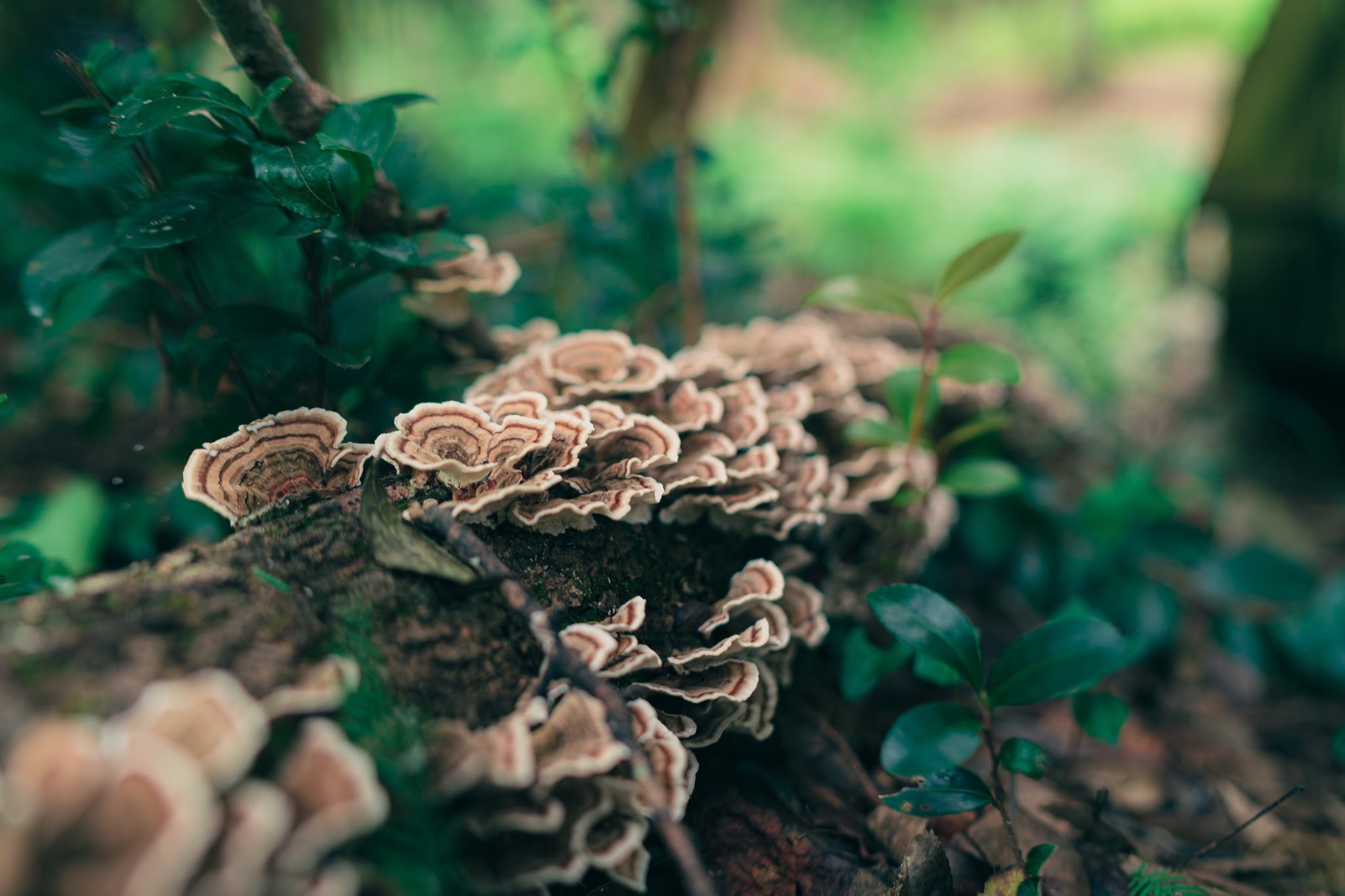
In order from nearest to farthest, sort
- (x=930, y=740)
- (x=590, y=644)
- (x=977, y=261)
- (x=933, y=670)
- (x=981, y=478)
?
(x=590, y=644) → (x=930, y=740) → (x=977, y=261) → (x=933, y=670) → (x=981, y=478)

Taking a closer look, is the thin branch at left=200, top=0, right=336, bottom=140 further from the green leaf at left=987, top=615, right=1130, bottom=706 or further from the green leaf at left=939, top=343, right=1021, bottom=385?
the green leaf at left=987, top=615, right=1130, bottom=706

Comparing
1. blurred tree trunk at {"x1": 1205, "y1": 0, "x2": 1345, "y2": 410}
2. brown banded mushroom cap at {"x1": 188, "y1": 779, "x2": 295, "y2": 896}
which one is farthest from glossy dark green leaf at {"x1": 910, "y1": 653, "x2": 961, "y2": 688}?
blurred tree trunk at {"x1": 1205, "y1": 0, "x2": 1345, "y2": 410}

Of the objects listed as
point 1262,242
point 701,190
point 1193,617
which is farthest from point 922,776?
point 1262,242

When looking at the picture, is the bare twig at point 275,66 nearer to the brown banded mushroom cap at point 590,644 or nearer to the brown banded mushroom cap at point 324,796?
the brown banded mushroom cap at point 590,644

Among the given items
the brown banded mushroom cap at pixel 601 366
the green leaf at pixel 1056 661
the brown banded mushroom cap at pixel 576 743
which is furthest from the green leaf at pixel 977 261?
the brown banded mushroom cap at pixel 576 743

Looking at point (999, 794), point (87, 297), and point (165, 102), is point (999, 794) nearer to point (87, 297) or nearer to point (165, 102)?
point (165, 102)

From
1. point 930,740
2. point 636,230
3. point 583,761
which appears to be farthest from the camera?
point 636,230

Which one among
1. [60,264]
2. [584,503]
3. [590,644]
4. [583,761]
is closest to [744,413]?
[584,503]
